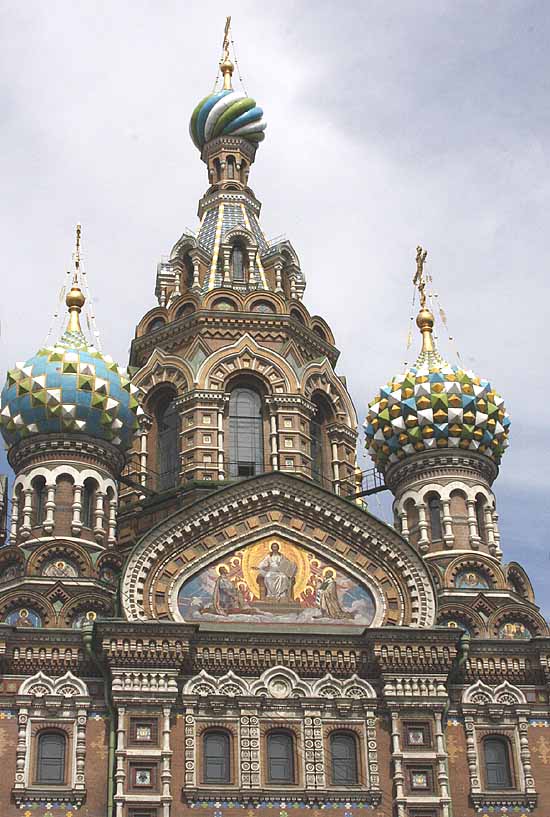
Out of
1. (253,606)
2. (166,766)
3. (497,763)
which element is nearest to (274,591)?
(253,606)

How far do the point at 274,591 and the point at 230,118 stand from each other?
12.6 metres

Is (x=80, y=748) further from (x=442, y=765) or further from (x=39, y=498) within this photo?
(x=442, y=765)

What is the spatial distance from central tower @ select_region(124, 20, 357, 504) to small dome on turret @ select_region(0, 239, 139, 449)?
186cm

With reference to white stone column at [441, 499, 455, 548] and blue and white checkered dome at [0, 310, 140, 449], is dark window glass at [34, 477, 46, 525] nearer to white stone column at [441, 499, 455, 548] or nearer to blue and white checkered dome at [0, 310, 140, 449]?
blue and white checkered dome at [0, 310, 140, 449]

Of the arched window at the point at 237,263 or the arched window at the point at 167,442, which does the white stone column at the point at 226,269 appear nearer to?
the arched window at the point at 237,263

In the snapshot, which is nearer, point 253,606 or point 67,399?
point 253,606

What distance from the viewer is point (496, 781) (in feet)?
59.3

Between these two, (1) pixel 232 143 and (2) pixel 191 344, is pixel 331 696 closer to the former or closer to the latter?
(2) pixel 191 344

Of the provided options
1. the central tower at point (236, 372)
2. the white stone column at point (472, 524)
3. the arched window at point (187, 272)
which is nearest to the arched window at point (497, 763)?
the white stone column at point (472, 524)

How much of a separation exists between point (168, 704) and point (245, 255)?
10.7 metres

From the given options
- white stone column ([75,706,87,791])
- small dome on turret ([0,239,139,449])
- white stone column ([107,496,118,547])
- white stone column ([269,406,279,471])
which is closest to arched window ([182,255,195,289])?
white stone column ([269,406,279,471])

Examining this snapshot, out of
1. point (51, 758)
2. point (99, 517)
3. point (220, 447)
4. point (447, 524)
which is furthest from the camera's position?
point (220, 447)

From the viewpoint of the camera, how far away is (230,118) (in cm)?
2833

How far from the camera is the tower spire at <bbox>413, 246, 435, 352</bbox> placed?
77.7 ft
